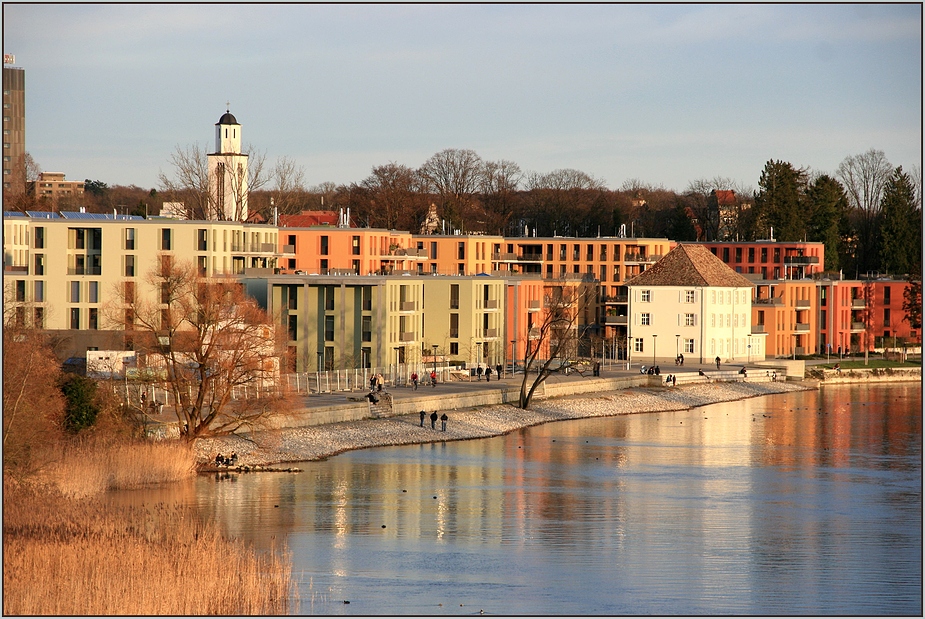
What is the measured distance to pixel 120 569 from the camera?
22.7 meters

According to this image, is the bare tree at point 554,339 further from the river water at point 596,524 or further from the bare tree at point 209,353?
the bare tree at point 209,353

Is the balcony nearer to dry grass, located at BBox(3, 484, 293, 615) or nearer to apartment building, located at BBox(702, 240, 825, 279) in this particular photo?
apartment building, located at BBox(702, 240, 825, 279)

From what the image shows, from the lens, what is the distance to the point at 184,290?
132 feet

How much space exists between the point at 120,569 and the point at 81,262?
135 feet

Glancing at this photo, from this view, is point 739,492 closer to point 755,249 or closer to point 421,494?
point 421,494

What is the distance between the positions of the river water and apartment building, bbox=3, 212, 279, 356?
20.7 meters

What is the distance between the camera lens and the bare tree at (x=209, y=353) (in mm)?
38625

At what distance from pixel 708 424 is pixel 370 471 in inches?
861

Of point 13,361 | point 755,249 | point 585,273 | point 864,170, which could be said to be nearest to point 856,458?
point 13,361

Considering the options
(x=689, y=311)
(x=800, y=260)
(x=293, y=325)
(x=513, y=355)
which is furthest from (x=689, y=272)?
(x=293, y=325)

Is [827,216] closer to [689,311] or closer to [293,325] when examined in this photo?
[689,311]

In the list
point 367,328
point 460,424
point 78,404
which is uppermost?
point 367,328

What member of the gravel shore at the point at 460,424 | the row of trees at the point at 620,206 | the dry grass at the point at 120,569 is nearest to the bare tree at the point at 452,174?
the row of trees at the point at 620,206

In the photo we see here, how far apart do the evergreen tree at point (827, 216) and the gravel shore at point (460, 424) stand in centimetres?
2856
